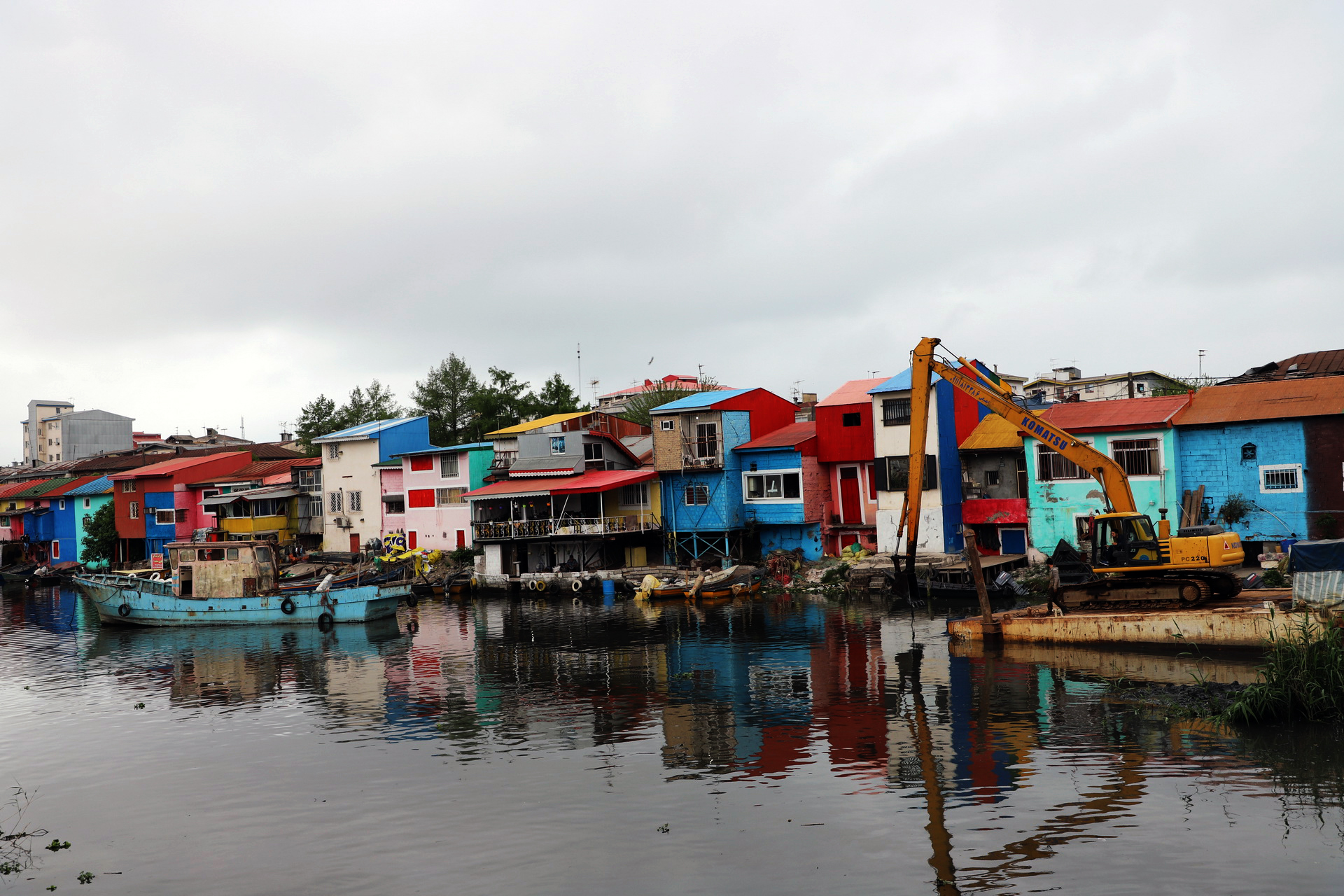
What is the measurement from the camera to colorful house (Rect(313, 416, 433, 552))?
72.9 m

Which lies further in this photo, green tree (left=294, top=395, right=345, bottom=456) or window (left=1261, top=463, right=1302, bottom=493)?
green tree (left=294, top=395, right=345, bottom=456)

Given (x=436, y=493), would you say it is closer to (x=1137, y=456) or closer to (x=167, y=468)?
(x=167, y=468)

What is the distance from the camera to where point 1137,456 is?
45906 mm

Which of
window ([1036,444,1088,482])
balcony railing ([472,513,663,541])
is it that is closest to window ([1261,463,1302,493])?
window ([1036,444,1088,482])

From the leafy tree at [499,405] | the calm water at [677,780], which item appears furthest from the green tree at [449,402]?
the calm water at [677,780]

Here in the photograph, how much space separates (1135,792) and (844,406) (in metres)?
40.3

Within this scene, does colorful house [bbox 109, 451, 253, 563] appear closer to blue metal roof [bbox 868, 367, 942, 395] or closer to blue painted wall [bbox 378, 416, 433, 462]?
blue painted wall [bbox 378, 416, 433, 462]

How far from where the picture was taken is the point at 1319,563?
27.0 meters

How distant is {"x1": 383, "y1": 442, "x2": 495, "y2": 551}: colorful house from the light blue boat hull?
16249 millimetres

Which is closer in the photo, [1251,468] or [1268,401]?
[1251,468]

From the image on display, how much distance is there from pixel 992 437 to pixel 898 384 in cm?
586

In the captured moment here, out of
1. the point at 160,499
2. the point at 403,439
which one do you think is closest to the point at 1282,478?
the point at 403,439

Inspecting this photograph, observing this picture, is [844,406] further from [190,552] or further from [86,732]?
[86,732]

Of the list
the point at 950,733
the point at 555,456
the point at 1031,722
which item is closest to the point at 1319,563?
the point at 1031,722
